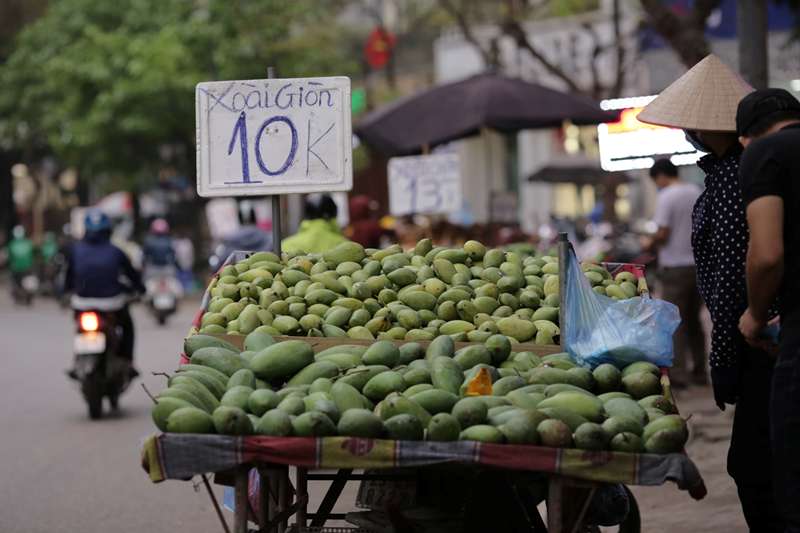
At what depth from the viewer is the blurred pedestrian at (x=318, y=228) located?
1043cm

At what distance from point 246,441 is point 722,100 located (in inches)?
Result: 92.8

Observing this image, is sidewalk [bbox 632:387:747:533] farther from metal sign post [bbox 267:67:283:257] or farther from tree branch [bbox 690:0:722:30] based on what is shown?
tree branch [bbox 690:0:722:30]

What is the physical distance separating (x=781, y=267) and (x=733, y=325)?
627mm

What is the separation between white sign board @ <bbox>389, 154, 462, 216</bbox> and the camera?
15688 mm


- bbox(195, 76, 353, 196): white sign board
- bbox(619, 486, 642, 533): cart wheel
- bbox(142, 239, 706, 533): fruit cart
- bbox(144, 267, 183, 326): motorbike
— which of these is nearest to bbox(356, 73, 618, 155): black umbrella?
bbox(195, 76, 353, 196): white sign board

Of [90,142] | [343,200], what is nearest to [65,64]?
[90,142]

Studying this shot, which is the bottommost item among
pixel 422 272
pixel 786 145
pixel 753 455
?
pixel 753 455

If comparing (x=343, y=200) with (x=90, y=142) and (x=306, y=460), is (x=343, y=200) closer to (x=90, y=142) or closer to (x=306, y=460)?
(x=90, y=142)

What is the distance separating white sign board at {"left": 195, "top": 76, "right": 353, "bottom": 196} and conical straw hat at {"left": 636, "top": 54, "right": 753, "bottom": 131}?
167 centimetres

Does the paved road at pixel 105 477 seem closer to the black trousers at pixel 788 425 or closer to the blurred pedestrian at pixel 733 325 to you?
the blurred pedestrian at pixel 733 325

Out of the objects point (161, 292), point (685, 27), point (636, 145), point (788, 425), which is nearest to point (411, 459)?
point (788, 425)

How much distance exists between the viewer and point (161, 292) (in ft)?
81.2

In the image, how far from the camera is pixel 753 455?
549cm

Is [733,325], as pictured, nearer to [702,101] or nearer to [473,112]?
[702,101]
